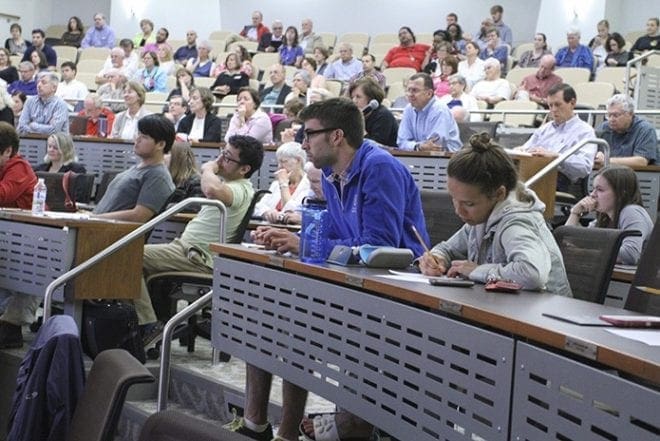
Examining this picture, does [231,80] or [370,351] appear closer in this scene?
[370,351]

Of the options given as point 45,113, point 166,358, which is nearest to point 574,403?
point 166,358

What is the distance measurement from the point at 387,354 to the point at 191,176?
3531 mm

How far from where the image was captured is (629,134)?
6.56m

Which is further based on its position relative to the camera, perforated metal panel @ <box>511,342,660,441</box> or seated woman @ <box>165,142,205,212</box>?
seated woman @ <box>165,142,205,212</box>

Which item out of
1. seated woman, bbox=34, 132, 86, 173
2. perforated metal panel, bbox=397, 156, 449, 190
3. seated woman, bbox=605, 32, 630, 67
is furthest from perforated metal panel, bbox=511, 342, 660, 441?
seated woman, bbox=605, 32, 630, 67

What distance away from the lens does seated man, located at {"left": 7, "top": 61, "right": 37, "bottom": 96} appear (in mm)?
11438

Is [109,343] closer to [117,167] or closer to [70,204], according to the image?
[70,204]

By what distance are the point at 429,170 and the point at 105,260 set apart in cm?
224

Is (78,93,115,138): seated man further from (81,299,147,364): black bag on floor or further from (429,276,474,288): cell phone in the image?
(429,276,474,288): cell phone

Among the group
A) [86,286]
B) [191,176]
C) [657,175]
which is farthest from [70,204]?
[657,175]

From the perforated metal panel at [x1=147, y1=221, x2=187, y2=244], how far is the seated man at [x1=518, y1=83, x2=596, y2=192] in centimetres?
201

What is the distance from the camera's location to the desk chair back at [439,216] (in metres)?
3.88

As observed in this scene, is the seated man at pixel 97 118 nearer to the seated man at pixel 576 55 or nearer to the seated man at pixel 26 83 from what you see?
the seated man at pixel 26 83

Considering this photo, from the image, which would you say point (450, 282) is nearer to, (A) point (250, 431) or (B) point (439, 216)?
(A) point (250, 431)
